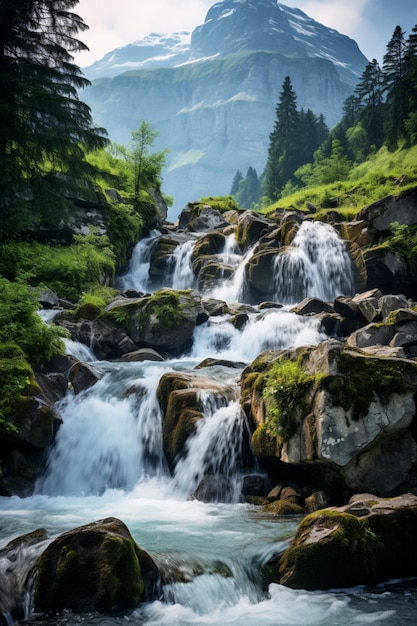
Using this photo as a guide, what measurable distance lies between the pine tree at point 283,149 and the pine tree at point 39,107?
49.4 meters

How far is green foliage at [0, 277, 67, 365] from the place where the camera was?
12.3 metres

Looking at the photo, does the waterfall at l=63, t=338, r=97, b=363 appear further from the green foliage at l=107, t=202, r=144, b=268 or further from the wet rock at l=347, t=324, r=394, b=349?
the green foliage at l=107, t=202, r=144, b=268

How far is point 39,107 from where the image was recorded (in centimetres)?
1656

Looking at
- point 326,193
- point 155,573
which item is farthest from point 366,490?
point 326,193

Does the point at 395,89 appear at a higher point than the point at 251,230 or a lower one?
higher

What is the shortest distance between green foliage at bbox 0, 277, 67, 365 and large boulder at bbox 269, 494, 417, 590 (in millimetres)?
8326

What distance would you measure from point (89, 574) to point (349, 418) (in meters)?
4.57

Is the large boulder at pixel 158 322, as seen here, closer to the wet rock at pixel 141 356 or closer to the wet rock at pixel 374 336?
the wet rock at pixel 141 356

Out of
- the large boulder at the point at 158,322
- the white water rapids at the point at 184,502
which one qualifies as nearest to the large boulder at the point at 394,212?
the white water rapids at the point at 184,502

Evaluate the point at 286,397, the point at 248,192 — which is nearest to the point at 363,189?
the point at 286,397

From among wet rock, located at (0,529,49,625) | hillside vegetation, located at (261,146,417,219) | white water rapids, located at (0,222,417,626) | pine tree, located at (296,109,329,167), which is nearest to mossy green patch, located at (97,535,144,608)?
white water rapids, located at (0,222,417,626)

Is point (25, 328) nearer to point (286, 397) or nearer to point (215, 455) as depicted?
point (215, 455)

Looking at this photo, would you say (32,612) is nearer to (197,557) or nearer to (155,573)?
(155,573)

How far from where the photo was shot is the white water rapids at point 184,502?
554 centimetres
